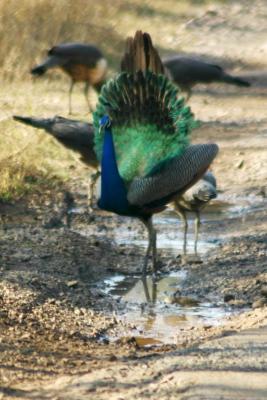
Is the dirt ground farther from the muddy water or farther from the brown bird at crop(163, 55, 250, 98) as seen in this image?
the brown bird at crop(163, 55, 250, 98)

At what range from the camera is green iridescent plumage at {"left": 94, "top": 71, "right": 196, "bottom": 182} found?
30.0 feet

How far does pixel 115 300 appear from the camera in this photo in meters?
8.05

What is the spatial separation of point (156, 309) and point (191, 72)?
18.3ft

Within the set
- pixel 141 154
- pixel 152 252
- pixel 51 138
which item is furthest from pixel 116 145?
pixel 51 138

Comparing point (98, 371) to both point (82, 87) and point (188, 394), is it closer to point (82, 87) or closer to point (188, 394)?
point (188, 394)

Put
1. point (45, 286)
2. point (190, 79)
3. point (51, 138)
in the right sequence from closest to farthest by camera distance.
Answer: point (45, 286), point (51, 138), point (190, 79)

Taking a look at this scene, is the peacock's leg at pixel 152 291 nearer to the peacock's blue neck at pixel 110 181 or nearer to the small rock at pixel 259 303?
the peacock's blue neck at pixel 110 181

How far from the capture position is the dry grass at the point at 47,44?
11711 millimetres

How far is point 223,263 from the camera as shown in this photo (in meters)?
8.84

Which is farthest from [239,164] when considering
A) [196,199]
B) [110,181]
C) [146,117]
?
[110,181]

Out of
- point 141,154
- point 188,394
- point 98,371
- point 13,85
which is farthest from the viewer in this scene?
point 13,85

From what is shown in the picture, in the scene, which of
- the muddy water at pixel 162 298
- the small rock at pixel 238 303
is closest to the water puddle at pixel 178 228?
the muddy water at pixel 162 298

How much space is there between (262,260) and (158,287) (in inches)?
30.6

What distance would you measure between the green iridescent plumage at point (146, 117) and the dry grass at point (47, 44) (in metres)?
1.79
